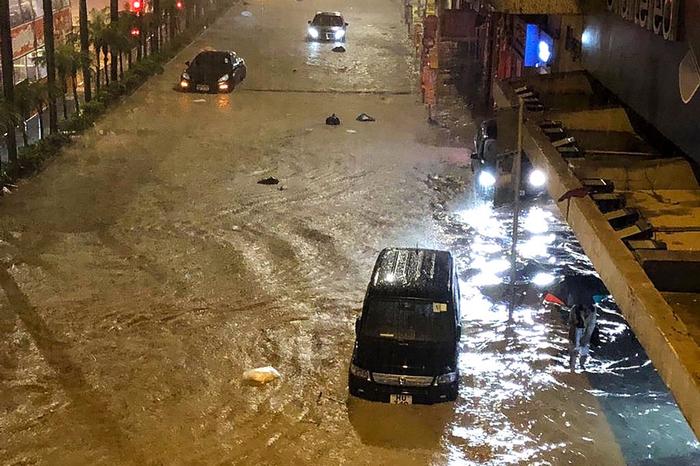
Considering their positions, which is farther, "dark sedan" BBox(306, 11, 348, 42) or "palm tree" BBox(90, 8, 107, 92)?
"dark sedan" BBox(306, 11, 348, 42)

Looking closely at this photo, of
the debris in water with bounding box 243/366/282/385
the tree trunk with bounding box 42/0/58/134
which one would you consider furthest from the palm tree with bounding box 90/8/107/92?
the debris in water with bounding box 243/366/282/385

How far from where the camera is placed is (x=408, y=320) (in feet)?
38.5

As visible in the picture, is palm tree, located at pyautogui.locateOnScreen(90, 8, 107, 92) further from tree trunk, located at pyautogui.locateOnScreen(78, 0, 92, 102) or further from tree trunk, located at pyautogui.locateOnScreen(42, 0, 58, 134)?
tree trunk, located at pyautogui.locateOnScreen(42, 0, 58, 134)

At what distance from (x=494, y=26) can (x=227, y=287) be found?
16.5 meters

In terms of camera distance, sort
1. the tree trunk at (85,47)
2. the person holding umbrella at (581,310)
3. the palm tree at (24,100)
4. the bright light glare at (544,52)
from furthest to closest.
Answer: the tree trunk at (85,47), the bright light glare at (544,52), the palm tree at (24,100), the person holding umbrella at (581,310)

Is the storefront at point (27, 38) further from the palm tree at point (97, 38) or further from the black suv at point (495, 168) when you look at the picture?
the black suv at point (495, 168)

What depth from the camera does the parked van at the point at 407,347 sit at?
11.5 metres

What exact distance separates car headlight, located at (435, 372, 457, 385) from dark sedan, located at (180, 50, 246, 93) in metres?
22.2

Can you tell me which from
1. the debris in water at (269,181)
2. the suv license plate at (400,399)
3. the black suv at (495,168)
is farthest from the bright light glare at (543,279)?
the debris in water at (269,181)

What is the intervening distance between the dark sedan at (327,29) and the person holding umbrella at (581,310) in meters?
32.7

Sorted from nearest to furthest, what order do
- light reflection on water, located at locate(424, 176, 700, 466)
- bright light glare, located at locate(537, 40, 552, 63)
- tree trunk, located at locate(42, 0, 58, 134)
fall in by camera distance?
light reflection on water, located at locate(424, 176, 700, 466) → tree trunk, located at locate(42, 0, 58, 134) → bright light glare, located at locate(537, 40, 552, 63)

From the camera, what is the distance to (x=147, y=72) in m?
34.0

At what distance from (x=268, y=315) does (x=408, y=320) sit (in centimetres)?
345

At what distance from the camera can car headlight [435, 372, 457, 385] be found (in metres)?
11.5
